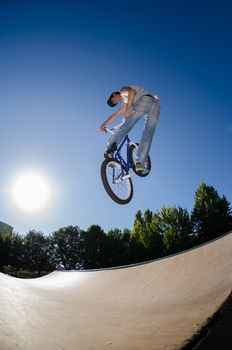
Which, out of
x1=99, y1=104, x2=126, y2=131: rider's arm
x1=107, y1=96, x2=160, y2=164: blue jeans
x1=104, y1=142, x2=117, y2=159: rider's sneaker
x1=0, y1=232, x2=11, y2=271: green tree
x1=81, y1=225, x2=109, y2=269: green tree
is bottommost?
x1=104, y1=142, x2=117, y2=159: rider's sneaker

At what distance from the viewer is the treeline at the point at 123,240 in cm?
2714

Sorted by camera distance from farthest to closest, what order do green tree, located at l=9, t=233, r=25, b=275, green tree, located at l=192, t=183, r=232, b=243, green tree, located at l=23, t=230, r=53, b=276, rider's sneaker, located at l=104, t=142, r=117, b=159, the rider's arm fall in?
green tree, located at l=23, t=230, r=53, b=276
green tree, located at l=9, t=233, r=25, b=275
green tree, located at l=192, t=183, r=232, b=243
the rider's arm
rider's sneaker, located at l=104, t=142, r=117, b=159

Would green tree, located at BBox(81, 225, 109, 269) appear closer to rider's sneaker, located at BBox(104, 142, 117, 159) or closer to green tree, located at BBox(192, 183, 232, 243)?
green tree, located at BBox(192, 183, 232, 243)

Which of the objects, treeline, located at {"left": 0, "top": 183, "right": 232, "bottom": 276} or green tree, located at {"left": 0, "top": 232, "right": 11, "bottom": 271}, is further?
green tree, located at {"left": 0, "top": 232, "right": 11, "bottom": 271}

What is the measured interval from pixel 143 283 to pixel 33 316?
3.25 metres

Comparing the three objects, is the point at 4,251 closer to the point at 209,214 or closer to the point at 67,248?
the point at 67,248

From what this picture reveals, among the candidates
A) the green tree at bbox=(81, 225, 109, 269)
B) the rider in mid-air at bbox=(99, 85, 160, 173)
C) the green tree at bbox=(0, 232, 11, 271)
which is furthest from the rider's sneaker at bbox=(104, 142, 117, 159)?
the green tree at bbox=(0, 232, 11, 271)

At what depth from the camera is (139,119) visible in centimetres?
536

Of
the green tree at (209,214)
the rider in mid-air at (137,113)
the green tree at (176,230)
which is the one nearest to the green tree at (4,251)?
the green tree at (176,230)

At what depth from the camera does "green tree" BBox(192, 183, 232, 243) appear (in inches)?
1041

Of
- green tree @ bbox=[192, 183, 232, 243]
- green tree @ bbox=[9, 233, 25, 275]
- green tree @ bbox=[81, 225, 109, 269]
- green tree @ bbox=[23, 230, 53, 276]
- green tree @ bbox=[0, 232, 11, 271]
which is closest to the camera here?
green tree @ bbox=[192, 183, 232, 243]

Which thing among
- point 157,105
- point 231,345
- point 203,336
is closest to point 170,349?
point 203,336

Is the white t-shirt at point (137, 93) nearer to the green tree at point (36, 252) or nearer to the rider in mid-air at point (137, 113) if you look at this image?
the rider in mid-air at point (137, 113)

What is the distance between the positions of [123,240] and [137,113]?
3754 cm
